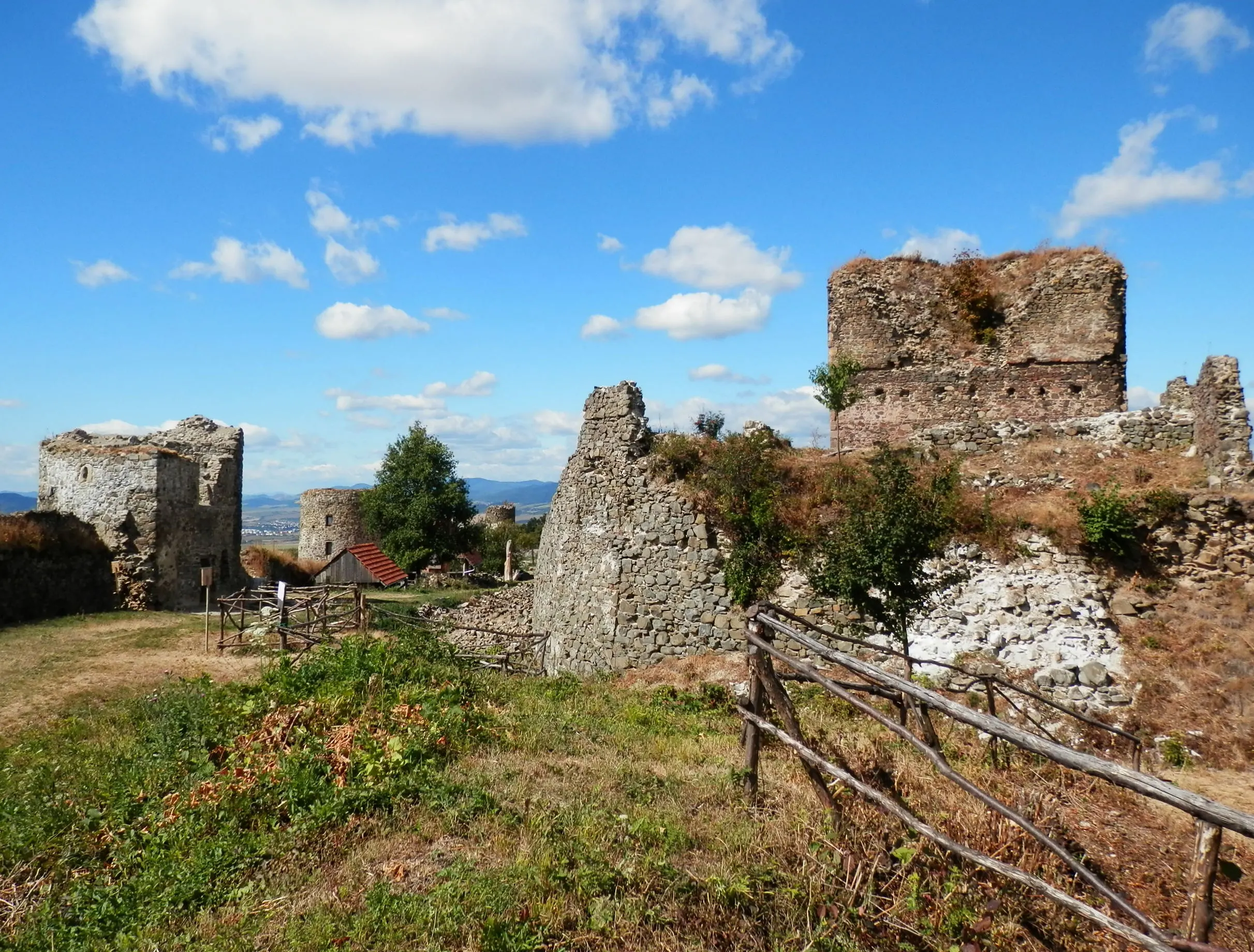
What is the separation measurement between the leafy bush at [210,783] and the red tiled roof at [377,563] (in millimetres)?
19484

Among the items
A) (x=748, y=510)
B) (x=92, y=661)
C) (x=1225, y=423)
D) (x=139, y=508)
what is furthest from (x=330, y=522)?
(x=1225, y=423)

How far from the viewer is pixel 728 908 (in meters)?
4.58

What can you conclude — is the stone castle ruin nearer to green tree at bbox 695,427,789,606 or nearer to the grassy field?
the grassy field

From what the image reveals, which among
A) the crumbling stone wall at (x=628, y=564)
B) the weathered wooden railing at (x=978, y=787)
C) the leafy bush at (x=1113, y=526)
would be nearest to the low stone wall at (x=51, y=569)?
the crumbling stone wall at (x=628, y=564)

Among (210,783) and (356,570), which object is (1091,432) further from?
(356,570)

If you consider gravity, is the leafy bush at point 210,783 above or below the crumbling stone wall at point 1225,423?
below

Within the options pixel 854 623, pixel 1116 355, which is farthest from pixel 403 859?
pixel 1116 355

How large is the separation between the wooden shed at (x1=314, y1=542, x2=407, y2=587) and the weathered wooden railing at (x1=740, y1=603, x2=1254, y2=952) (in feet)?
80.2

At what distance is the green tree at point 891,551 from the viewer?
33.9ft

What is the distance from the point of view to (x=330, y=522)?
41.0 m

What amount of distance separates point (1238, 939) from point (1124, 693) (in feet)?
25.7

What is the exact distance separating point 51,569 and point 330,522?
21340mm

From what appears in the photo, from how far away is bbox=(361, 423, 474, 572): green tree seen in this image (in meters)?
38.9

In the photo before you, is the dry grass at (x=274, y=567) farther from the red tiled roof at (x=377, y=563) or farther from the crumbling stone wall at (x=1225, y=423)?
the crumbling stone wall at (x=1225, y=423)
